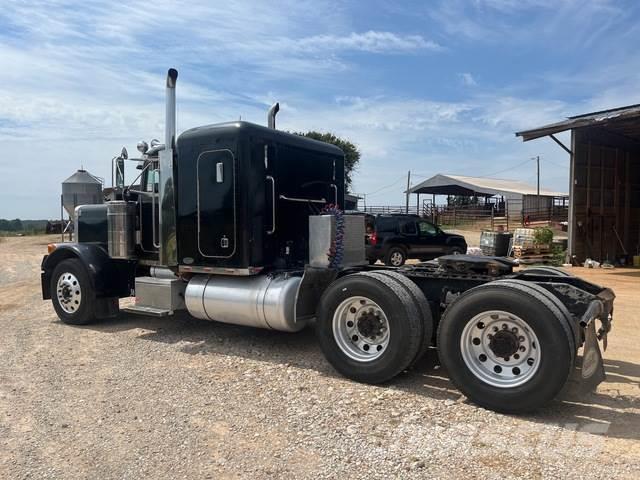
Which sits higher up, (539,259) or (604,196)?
(604,196)

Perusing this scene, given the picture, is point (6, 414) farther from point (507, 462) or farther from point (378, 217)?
point (378, 217)

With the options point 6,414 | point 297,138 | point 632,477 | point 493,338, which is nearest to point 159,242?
point 297,138

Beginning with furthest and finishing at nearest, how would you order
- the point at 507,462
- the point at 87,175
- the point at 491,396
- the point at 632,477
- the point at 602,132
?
the point at 87,175 < the point at 602,132 < the point at 491,396 < the point at 507,462 < the point at 632,477

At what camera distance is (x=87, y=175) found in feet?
73.6

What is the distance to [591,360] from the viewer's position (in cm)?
471

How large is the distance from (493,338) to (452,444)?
1.13m

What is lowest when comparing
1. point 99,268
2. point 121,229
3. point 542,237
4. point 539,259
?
point 539,259

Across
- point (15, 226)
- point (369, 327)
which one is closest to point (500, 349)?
point (369, 327)

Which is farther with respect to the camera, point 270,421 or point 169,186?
point 169,186

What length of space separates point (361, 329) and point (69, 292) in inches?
193

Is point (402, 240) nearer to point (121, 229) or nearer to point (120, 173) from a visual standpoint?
point (120, 173)

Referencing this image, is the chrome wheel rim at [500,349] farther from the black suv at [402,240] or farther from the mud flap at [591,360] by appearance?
the black suv at [402,240]

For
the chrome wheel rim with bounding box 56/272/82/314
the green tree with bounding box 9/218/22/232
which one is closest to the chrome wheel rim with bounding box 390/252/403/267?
the chrome wheel rim with bounding box 56/272/82/314

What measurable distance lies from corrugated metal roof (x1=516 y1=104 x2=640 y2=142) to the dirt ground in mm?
11177
